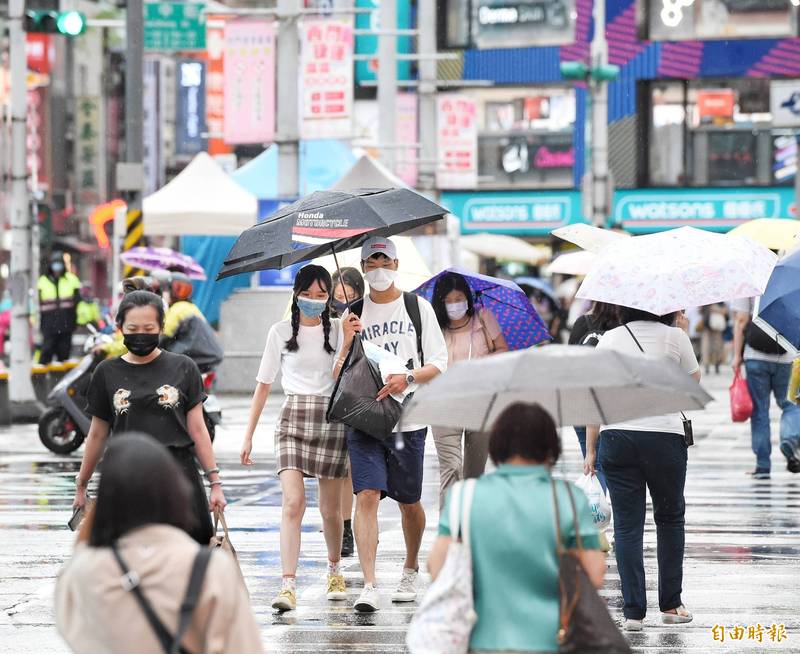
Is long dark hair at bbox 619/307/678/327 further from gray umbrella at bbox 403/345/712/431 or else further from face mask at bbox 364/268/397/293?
gray umbrella at bbox 403/345/712/431

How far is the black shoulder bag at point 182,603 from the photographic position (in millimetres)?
4195

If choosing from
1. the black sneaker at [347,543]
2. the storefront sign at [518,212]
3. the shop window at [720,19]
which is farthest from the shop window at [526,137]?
the black sneaker at [347,543]

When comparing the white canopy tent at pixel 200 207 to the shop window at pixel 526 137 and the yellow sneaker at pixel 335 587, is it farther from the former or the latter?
the shop window at pixel 526 137

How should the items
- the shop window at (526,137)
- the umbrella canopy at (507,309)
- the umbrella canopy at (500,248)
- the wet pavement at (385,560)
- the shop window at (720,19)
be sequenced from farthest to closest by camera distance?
the shop window at (526,137) → the shop window at (720,19) → the umbrella canopy at (500,248) → the umbrella canopy at (507,309) → the wet pavement at (385,560)

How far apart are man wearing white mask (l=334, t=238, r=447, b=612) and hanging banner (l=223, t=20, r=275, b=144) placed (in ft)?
61.6

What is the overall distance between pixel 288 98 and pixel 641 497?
A: 20.2 m

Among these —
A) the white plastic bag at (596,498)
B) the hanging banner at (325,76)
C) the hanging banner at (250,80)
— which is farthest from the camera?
the hanging banner at (250,80)

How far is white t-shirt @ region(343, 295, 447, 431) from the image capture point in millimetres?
9172

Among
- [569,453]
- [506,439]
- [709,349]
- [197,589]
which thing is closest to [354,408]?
[506,439]

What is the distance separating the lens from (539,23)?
48125 millimetres

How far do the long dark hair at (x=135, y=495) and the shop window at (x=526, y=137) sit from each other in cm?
4555

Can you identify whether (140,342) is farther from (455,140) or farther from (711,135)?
(711,135)

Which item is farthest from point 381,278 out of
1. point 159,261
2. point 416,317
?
point 159,261

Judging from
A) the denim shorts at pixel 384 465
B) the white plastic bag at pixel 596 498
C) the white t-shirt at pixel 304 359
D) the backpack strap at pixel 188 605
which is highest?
the white t-shirt at pixel 304 359
